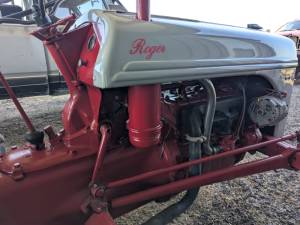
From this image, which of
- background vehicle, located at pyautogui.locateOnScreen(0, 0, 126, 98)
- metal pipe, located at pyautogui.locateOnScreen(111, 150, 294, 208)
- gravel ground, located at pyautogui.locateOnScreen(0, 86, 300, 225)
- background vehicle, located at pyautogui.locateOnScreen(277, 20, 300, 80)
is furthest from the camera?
background vehicle, located at pyautogui.locateOnScreen(277, 20, 300, 80)

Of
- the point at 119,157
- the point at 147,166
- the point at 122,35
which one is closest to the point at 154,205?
the point at 147,166

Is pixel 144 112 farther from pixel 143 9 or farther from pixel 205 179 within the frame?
pixel 205 179

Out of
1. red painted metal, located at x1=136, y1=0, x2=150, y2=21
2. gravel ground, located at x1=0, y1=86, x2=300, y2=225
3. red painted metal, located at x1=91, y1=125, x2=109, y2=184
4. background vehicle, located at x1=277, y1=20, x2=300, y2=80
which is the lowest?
gravel ground, located at x1=0, y1=86, x2=300, y2=225

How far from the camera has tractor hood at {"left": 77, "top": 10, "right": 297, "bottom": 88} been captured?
3.93 feet

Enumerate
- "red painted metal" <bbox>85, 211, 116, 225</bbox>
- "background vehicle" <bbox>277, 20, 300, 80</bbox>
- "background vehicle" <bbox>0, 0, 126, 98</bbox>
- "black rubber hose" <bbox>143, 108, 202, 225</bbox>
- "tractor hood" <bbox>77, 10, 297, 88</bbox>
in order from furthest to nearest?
1. "background vehicle" <bbox>277, 20, 300, 80</bbox>
2. "background vehicle" <bbox>0, 0, 126, 98</bbox>
3. "black rubber hose" <bbox>143, 108, 202, 225</bbox>
4. "red painted metal" <bbox>85, 211, 116, 225</bbox>
5. "tractor hood" <bbox>77, 10, 297, 88</bbox>

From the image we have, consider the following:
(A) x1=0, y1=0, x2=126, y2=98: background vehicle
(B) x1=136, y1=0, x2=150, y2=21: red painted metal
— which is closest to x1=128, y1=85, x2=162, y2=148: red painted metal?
(B) x1=136, y1=0, x2=150, y2=21: red painted metal

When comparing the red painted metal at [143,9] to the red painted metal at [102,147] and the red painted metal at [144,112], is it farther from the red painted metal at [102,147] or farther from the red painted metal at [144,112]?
the red painted metal at [102,147]

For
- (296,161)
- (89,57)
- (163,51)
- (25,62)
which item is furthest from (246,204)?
(25,62)

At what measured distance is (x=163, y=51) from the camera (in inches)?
51.8

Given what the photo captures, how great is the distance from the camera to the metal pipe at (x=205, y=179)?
61.7 inches

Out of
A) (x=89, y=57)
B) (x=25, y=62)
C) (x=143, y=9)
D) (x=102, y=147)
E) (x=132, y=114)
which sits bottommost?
(x=25, y=62)

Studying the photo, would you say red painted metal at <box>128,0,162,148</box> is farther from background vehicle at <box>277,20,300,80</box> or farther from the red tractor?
background vehicle at <box>277,20,300,80</box>

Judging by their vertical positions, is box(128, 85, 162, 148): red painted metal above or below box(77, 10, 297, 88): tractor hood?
below

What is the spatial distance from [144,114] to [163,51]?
0.29 metres
